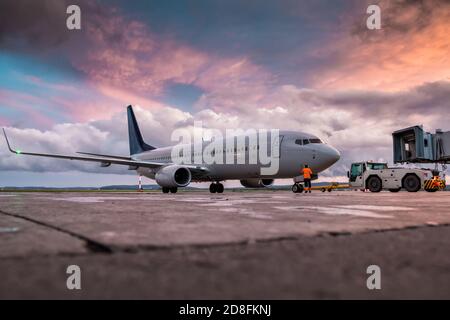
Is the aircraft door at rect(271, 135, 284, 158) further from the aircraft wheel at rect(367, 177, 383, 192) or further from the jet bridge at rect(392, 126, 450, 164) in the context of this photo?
the jet bridge at rect(392, 126, 450, 164)

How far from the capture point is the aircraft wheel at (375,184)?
16.2 metres

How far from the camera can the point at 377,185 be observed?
16.3 metres

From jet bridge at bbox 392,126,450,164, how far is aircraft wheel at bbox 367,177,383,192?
2.08m

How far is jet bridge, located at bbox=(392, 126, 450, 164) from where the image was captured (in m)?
16.8

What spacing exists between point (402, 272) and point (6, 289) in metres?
1.32

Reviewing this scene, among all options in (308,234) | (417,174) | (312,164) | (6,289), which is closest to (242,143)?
(312,164)

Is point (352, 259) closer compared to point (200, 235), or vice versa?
point (352, 259)

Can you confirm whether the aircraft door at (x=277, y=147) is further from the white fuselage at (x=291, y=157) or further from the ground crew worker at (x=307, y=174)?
the ground crew worker at (x=307, y=174)

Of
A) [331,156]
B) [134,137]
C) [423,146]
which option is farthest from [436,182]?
[134,137]

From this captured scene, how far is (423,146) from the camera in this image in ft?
54.1

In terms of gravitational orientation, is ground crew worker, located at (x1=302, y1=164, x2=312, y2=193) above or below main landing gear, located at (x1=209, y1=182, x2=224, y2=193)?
above

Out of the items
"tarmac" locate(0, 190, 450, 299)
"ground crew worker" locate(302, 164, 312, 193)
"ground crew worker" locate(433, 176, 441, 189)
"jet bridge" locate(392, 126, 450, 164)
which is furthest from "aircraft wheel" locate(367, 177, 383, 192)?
"tarmac" locate(0, 190, 450, 299)

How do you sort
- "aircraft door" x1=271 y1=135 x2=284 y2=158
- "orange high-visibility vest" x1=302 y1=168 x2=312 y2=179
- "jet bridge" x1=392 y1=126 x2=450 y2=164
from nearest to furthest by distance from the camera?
"orange high-visibility vest" x1=302 y1=168 x2=312 y2=179 < "aircraft door" x1=271 y1=135 x2=284 y2=158 < "jet bridge" x1=392 y1=126 x2=450 y2=164
